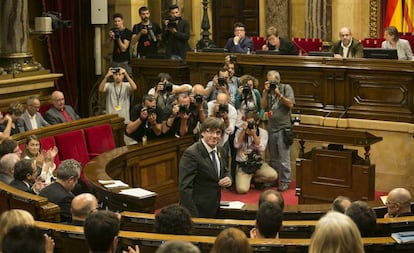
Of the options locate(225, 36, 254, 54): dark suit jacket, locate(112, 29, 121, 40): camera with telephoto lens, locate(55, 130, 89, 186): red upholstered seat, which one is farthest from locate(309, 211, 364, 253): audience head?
locate(112, 29, 121, 40): camera with telephoto lens

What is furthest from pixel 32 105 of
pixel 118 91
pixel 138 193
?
pixel 138 193

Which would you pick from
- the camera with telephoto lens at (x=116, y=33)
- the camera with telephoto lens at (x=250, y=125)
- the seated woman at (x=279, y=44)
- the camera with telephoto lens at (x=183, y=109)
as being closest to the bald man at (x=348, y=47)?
the seated woman at (x=279, y=44)

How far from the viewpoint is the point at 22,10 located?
481 inches

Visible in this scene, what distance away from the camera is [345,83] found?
1127 cm

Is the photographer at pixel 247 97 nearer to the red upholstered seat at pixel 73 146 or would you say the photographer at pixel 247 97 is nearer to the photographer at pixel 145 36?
the red upholstered seat at pixel 73 146

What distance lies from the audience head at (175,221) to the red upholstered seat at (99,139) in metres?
5.07

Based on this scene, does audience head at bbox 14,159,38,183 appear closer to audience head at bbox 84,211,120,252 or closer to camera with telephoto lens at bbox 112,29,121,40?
audience head at bbox 84,211,120,252

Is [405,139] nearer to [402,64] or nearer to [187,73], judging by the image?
[402,64]

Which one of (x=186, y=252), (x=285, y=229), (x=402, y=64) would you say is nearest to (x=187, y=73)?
(x=402, y=64)

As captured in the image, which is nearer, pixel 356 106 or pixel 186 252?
pixel 186 252

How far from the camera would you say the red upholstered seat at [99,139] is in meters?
10.2

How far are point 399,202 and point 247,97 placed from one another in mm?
4663

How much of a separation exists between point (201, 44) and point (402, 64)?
146 inches

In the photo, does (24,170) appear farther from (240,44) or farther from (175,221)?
(240,44)
